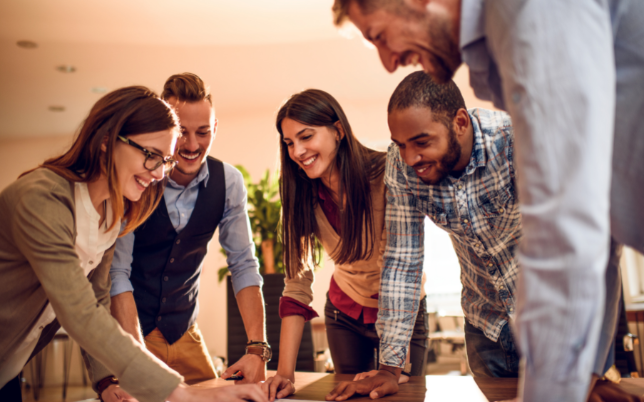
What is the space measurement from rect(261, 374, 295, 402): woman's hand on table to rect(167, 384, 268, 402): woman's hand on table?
111 mm

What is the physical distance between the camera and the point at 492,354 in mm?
1565

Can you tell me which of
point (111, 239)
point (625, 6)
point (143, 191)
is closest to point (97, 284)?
point (111, 239)

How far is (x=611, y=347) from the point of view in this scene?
899 millimetres

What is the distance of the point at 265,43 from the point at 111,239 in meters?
3.64

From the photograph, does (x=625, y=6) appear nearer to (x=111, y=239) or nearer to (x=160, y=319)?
(x=111, y=239)

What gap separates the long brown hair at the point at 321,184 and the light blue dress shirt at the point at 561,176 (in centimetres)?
114

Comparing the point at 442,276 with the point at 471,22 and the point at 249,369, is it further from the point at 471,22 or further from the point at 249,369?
the point at 471,22

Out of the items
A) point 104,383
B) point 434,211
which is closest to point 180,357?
point 104,383

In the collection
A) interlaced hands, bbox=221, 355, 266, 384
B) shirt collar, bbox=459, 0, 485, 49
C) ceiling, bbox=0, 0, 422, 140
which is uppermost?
ceiling, bbox=0, 0, 422, 140

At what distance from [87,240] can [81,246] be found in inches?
0.8

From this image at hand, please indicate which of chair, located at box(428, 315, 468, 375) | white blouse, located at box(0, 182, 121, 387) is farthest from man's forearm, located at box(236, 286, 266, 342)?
chair, located at box(428, 315, 468, 375)

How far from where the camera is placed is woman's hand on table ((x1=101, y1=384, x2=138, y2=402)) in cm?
134

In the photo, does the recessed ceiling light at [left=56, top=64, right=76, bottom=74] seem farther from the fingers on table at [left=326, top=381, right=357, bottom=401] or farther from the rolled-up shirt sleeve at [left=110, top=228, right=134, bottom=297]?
the fingers on table at [left=326, top=381, right=357, bottom=401]

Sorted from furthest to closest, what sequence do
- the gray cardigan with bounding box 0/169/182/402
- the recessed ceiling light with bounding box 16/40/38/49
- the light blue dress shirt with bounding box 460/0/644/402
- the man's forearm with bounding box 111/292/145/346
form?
1. the recessed ceiling light with bounding box 16/40/38/49
2. the man's forearm with bounding box 111/292/145/346
3. the gray cardigan with bounding box 0/169/182/402
4. the light blue dress shirt with bounding box 460/0/644/402
